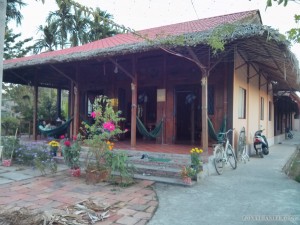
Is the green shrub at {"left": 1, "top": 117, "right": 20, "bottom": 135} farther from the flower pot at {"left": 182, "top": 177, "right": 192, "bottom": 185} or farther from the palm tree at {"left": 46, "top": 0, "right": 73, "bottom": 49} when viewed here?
the palm tree at {"left": 46, "top": 0, "right": 73, "bottom": 49}

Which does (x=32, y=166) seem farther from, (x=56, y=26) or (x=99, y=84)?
(x=56, y=26)

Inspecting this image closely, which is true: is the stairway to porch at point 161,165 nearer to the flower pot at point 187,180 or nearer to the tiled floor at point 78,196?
the flower pot at point 187,180

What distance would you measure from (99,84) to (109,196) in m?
5.84

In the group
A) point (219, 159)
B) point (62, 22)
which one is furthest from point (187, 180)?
point (62, 22)

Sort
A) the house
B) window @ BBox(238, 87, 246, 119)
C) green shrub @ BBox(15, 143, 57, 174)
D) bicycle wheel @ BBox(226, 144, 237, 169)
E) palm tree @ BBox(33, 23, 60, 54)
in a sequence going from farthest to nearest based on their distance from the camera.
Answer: palm tree @ BBox(33, 23, 60, 54) < window @ BBox(238, 87, 246, 119) < bicycle wheel @ BBox(226, 144, 237, 169) < green shrub @ BBox(15, 143, 57, 174) < the house

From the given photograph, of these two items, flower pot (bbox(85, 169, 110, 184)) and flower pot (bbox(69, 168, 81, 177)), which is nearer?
flower pot (bbox(85, 169, 110, 184))

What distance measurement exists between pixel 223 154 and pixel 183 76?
262 centimetres

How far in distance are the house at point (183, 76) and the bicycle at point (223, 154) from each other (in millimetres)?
433

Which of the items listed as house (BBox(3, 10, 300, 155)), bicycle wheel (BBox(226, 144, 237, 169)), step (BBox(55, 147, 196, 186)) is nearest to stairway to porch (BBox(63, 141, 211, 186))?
step (BBox(55, 147, 196, 186))

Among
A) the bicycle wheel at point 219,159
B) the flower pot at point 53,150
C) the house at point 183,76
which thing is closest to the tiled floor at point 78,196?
the flower pot at point 53,150

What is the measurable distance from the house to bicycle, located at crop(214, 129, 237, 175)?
43 centimetres

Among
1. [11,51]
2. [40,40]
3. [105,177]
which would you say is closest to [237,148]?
[105,177]

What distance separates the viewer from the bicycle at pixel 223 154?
19.1 feet

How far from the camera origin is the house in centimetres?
560
